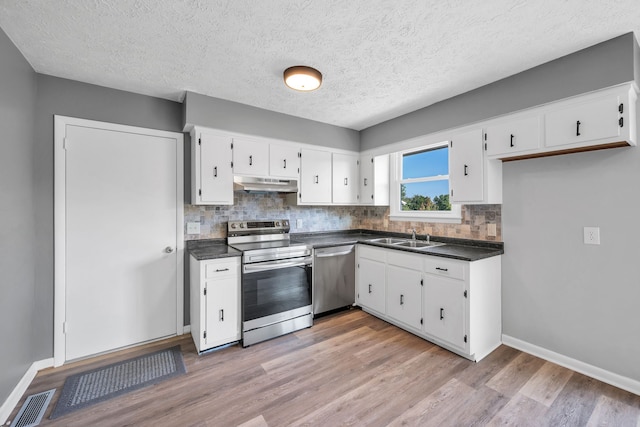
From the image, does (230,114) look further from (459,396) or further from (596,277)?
(596,277)

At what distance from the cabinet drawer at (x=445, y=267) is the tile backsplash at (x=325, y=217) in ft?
2.05

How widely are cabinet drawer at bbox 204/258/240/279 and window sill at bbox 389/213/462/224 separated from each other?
2227 millimetres

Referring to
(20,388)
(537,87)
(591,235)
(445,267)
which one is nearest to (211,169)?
(20,388)

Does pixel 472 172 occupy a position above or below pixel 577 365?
above

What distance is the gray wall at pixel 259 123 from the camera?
2684 mm

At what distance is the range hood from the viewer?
2.93 metres

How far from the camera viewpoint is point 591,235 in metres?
2.12

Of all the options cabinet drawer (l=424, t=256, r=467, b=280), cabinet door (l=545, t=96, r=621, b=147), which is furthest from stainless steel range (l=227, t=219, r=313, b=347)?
cabinet door (l=545, t=96, r=621, b=147)

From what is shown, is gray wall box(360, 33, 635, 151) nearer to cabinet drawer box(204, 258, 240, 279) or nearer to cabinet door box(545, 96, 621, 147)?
cabinet door box(545, 96, 621, 147)

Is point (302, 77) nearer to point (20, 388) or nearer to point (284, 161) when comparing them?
point (284, 161)

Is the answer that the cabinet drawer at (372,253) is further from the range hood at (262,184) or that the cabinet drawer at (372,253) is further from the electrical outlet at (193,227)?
the electrical outlet at (193,227)


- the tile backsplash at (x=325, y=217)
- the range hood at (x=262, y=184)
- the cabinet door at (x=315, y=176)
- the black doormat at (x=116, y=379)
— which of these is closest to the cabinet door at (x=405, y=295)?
the tile backsplash at (x=325, y=217)

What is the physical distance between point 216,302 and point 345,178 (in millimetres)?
2288

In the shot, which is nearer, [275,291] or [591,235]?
[591,235]
